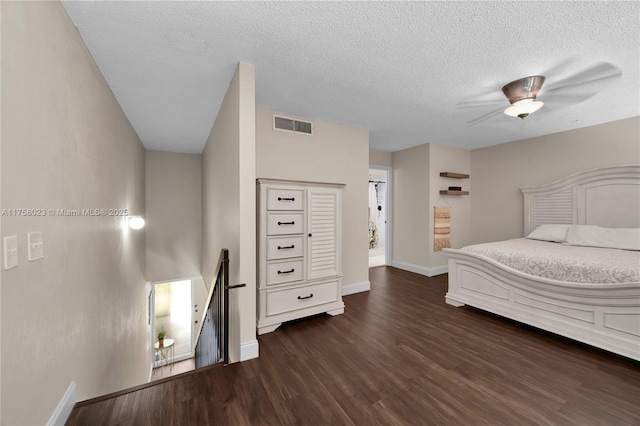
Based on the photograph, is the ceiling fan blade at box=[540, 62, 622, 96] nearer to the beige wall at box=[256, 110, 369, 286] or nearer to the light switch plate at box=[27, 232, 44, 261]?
the beige wall at box=[256, 110, 369, 286]

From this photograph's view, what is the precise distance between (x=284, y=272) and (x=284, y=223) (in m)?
0.52

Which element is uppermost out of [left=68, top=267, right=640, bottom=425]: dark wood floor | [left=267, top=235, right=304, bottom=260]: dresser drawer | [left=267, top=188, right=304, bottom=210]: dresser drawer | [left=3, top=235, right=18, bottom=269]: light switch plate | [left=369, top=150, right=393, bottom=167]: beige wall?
[left=369, top=150, right=393, bottom=167]: beige wall

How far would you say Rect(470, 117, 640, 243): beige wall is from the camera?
140 inches

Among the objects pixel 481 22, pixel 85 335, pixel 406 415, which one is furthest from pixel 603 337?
pixel 85 335

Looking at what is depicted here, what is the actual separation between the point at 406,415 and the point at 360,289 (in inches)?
92.1

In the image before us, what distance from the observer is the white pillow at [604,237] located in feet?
9.74

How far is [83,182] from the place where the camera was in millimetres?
1816

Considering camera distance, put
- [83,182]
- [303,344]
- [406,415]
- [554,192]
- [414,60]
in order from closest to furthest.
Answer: [406,415]
[83,182]
[414,60]
[303,344]
[554,192]

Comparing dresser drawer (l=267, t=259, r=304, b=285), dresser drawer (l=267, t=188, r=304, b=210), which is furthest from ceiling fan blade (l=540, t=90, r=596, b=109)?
dresser drawer (l=267, t=259, r=304, b=285)

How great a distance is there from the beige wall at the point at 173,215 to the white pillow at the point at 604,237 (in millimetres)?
6466

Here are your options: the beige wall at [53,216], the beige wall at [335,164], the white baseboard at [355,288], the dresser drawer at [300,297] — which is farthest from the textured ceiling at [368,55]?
the white baseboard at [355,288]

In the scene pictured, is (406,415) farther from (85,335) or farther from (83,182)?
(83,182)

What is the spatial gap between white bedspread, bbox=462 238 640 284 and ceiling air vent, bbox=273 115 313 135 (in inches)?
104

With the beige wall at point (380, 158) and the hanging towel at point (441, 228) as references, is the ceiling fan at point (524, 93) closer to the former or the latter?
the hanging towel at point (441, 228)
